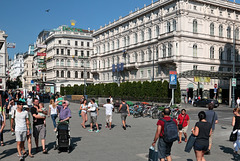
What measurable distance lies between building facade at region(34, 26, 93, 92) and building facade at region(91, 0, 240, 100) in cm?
3494

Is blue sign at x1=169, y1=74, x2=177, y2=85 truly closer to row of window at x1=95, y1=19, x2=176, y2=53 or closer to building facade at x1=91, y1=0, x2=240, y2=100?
building facade at x1=91, y1=0, x2=240, y2=100

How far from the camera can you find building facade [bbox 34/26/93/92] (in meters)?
98.4

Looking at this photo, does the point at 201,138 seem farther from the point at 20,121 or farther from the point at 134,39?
the point at 134,39

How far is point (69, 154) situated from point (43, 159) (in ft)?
3.45

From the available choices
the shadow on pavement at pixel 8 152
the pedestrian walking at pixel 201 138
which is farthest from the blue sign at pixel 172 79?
the pedestrian walking at pixel 201 138

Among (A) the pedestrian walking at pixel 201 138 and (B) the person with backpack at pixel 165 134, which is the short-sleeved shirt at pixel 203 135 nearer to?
(A) the pedestrian walking at pixel 201 138

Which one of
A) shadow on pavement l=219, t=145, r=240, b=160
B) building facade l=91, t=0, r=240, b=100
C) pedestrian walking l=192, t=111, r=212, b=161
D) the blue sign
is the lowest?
shadow on pavement l=219, t=145, r=240, b=160

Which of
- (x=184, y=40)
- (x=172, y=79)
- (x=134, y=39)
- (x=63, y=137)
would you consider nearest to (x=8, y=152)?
(x=63, y=137)

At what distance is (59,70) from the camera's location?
9850 cm

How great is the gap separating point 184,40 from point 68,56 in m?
55.2

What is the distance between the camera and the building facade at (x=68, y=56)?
98438 millimetres

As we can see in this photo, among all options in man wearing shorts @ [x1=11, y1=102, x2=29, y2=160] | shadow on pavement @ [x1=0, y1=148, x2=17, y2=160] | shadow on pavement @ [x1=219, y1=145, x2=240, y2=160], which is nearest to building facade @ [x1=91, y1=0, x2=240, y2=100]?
shadow on pavement @ [x1=219, y1=145, x2=240, y2=160]

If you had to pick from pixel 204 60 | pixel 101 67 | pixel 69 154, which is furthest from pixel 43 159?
pixel 101 67

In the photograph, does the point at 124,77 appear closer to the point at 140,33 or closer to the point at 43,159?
the point at 140,33
